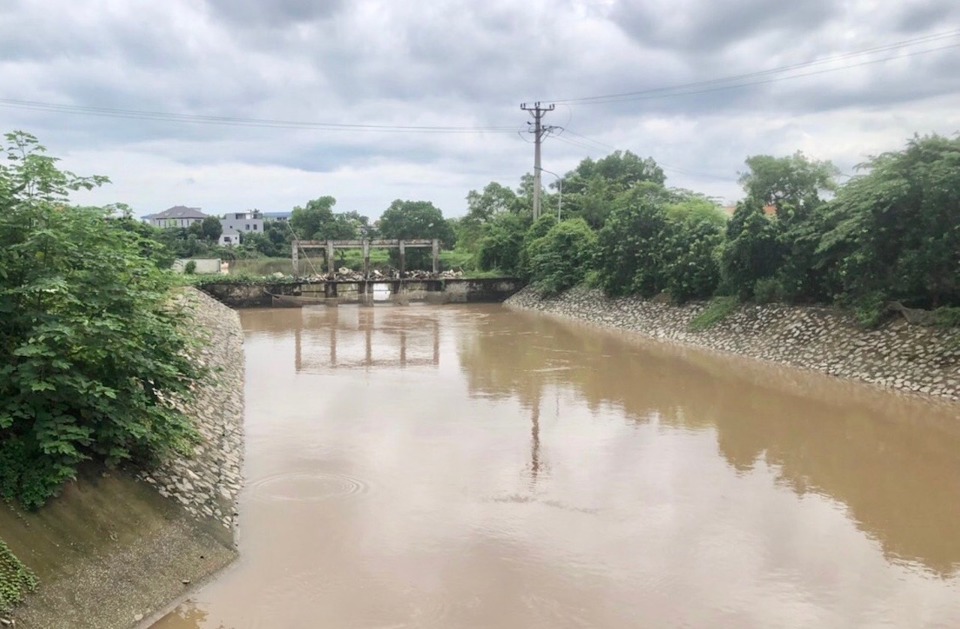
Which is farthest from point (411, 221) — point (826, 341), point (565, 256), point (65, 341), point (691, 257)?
point (65, 341)

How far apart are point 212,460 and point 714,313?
16791 millimetres

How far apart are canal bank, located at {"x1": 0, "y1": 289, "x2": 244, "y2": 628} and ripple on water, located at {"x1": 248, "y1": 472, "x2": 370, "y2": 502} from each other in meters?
0.53

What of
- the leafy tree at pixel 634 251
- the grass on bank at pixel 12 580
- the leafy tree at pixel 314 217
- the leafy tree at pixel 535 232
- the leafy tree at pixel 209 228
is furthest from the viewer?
the leafy tree at pixel 209 228

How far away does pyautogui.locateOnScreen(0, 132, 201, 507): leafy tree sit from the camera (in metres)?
5.70

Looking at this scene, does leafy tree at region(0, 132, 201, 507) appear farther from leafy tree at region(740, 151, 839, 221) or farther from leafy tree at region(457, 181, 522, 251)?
leafy tree at region(457, 181, 522, 251)

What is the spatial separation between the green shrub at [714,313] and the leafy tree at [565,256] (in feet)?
32.1

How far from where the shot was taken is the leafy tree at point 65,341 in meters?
5.70

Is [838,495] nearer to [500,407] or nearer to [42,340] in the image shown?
[500,407]

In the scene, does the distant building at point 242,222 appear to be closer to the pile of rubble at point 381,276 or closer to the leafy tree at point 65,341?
the pile of rubble at point 381,276

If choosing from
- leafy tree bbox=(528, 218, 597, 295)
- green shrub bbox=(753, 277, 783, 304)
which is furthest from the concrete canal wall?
green shrub bbox=(753, 277, 783, 304)

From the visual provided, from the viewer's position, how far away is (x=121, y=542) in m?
5.88

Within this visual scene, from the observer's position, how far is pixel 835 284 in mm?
17828

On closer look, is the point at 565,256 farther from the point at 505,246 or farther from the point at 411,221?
the point at 411,221

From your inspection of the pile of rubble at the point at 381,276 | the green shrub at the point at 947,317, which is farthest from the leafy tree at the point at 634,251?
the pile of rubble at the point at 381,276
